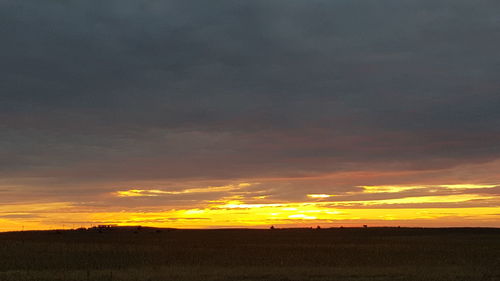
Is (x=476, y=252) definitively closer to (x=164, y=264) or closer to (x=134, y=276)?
(x=164, y=264)

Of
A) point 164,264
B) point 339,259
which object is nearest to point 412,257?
point 339,259

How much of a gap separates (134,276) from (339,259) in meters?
19.5

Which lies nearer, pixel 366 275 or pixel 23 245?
pixel 366 275

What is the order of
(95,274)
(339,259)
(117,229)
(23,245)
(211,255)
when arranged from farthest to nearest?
(117,229), (23,245), (211,255), (339,259), (95,274)

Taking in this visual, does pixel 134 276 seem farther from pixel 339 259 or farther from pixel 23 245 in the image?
pixel 23 245

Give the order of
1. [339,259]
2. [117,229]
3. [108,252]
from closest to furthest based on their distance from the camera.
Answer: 1. [339,259]
2. [108,252]
3. [117,229]

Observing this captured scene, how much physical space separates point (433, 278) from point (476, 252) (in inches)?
900

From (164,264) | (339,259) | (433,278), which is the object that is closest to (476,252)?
(339,259)

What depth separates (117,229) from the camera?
113m

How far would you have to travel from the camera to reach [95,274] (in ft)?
128

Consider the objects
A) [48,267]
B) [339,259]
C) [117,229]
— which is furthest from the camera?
[117,229]

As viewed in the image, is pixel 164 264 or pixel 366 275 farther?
pixel 164 264

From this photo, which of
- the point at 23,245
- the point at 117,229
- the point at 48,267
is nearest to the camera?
the point at 48,267

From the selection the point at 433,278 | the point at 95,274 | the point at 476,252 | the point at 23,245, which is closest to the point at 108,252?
the point at 23,245
